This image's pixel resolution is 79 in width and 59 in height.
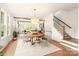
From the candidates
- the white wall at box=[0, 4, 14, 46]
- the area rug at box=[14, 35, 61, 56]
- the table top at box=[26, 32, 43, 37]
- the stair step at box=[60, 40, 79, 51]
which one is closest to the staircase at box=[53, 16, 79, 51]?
the stair step at box=[60, 40, 79, 51]

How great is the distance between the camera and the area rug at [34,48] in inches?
88.6

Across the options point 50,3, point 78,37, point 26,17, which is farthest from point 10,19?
point 78,37

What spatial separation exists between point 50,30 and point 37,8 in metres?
0.56

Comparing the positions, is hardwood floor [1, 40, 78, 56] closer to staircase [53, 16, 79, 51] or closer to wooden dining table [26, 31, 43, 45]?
staircase [53, 16, 79, 51]

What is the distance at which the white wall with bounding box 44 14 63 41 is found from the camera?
236 cm

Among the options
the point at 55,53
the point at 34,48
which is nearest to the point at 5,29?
the point at 34,48

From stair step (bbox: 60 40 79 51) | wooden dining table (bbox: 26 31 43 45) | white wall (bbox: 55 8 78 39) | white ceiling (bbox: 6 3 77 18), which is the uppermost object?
white ceiling (bbox: 6 3 77 18)

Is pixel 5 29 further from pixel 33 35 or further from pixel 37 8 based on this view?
pixel 37 8

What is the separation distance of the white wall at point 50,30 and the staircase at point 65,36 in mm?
89

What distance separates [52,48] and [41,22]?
612 mm

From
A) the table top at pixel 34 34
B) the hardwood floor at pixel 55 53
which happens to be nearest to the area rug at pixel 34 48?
the hardwood floor at pixel 55 53

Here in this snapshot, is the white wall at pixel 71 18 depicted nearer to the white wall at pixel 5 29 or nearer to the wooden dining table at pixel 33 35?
the wooden dining table at pixel 33 35

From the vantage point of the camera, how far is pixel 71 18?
2430 millimetres

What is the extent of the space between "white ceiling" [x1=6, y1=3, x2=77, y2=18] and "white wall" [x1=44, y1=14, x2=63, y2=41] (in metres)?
0.13
